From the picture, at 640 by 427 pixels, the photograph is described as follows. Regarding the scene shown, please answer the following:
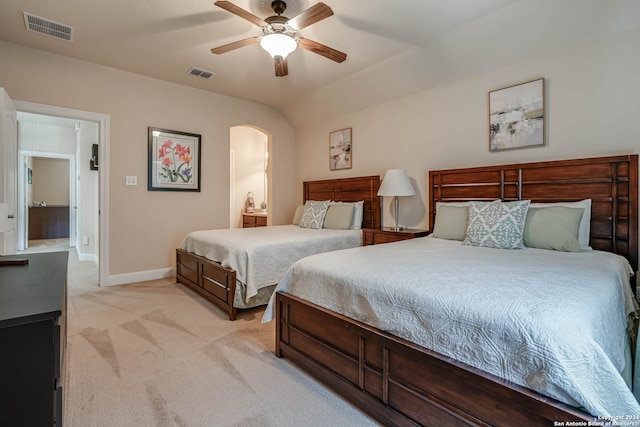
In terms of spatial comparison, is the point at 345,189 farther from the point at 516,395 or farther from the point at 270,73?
the point at 516,395

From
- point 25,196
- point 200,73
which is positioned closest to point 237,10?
point 200,73

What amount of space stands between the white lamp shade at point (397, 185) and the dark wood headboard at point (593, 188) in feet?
2.53

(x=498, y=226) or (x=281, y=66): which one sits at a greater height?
(x=281, y=66)

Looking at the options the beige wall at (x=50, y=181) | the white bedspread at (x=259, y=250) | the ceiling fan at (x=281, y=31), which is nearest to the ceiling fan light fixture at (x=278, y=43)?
the ceiling fan at (x=281, y=31)

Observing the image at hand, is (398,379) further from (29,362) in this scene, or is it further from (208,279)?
(208,279)

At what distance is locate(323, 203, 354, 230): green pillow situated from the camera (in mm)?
4137

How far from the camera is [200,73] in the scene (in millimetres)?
3928

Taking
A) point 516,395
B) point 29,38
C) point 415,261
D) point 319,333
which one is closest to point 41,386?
point 319,333

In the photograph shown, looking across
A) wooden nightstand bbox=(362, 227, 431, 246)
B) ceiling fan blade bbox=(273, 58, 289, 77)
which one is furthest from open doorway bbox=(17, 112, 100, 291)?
wooden nightstand bbox=(362, 227, 431, 246)

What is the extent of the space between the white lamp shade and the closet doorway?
3466mm

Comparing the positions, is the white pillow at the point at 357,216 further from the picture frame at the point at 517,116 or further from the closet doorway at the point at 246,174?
the closet doorway at the point at 246,174

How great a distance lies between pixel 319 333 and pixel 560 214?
6.79 ft

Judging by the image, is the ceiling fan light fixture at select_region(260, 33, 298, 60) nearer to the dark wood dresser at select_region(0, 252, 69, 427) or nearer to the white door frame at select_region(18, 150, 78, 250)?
the dark wood dresser at select_region(0, 252, 69, 427)

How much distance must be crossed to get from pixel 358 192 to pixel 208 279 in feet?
7.89
